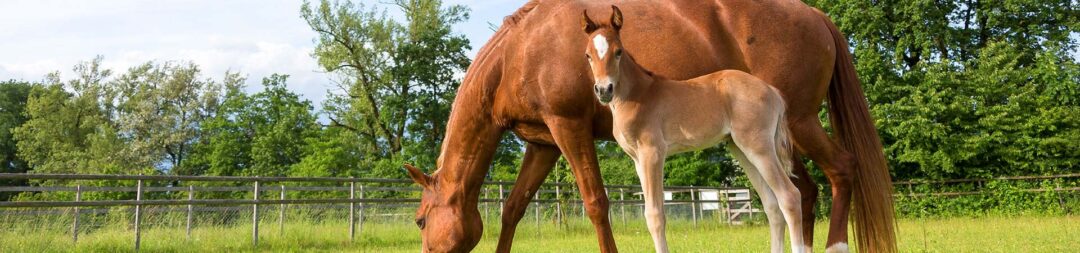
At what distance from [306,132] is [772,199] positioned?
38.9m

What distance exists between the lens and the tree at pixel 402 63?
3466 centimetres

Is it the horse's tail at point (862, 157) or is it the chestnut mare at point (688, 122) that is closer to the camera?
the chestnut mare at point (688, 122)

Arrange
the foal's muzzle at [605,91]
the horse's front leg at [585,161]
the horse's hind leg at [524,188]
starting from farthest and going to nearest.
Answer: the horse's hind leg at [524,188] < the horse's front leg at [585,161] < the foal's muzzle at [605,91]

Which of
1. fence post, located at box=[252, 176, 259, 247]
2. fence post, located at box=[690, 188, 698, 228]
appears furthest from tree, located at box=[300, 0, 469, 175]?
fence post, located at box=[252, 176, 259, 247]

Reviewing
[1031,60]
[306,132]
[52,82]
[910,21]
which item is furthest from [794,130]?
[52,82]

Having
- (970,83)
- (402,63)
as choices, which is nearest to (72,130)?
(402,63)

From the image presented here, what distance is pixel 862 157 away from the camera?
17.3 ft

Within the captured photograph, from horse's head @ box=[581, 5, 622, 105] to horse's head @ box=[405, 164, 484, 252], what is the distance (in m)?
1.84

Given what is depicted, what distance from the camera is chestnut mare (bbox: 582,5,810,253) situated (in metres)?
3.84

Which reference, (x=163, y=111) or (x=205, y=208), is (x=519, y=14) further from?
(x=163, y=111)

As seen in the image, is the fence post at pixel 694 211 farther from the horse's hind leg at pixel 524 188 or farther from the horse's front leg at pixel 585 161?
the horse's front leg at pixel 585 161

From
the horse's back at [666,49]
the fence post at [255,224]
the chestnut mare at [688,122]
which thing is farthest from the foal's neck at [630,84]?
the fence post at [255,224]

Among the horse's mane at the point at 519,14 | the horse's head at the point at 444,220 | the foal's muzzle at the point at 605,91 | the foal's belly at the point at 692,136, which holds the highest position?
the horse's mane at the point at 519,14

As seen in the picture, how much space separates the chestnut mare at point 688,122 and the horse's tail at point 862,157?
127 centimetres
